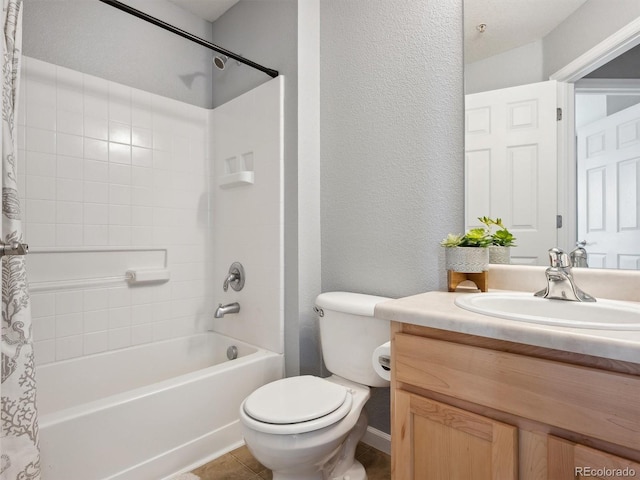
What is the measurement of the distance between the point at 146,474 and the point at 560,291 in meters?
1.68

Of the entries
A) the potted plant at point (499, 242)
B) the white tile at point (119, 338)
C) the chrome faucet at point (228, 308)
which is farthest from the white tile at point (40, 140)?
the potted plant at point (499, 242)

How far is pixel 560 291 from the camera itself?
1.10 meters

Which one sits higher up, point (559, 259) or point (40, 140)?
point (40, 140)

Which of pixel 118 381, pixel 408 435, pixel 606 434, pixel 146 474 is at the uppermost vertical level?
pixel 606 434

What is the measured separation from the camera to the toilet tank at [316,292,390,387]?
1458mm

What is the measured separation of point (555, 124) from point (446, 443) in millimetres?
1128

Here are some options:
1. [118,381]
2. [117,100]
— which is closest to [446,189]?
[117,100]

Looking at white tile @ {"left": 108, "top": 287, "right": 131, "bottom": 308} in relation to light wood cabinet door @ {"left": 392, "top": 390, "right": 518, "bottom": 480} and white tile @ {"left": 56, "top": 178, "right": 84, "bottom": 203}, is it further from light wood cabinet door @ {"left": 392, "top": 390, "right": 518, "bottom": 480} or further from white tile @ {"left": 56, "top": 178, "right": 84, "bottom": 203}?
light wood cabinet door @ {"left": 392, "top": 390, "right": 518, "bottom": 480}

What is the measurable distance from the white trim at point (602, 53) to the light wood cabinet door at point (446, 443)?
1190mm

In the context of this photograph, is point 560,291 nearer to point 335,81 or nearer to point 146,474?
point 335,81

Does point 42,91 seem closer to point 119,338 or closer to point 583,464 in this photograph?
point 119,338

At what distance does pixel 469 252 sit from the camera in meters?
1.29

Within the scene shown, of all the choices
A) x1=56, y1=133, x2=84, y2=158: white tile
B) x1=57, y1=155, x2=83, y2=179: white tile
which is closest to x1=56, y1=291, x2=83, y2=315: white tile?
x1=57, y1=155, x2=83, y2=179: white tile

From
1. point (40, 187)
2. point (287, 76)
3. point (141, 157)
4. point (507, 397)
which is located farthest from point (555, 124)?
point (40, 187)
